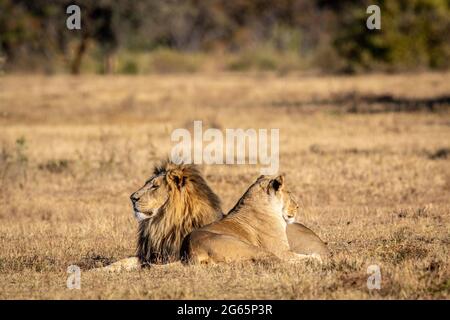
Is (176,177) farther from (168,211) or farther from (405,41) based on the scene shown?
(405,41)

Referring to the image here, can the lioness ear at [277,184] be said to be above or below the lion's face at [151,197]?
above

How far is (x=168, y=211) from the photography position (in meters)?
8.86

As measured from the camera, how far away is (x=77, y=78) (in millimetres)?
38906

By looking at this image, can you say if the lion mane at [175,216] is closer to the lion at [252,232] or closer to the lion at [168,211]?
the lion at [168,211]

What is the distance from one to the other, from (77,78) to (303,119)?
53.8 ft

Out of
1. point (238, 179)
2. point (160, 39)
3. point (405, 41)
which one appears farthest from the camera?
point (160, 39)

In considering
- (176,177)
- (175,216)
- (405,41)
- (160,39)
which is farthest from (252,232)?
(160,39)

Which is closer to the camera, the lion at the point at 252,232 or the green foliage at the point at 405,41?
the lion at the point at 252,232

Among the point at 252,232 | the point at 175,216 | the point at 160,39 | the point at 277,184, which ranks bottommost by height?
the point at 252,232

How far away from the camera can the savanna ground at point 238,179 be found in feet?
26.1

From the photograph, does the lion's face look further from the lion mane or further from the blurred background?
the blurred background

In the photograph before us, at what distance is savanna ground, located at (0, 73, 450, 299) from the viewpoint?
795 cm

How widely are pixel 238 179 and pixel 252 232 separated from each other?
652 centimetres

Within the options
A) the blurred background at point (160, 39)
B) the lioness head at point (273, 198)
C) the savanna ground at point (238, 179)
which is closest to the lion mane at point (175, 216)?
the lioness head at point (273, 198)
